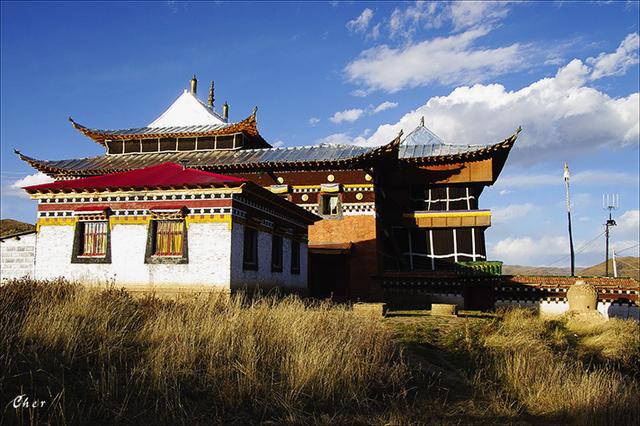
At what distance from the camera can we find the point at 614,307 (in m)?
26.0

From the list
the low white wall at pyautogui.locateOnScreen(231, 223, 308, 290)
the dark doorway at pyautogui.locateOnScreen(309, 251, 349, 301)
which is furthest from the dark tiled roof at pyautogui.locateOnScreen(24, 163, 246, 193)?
the dark doorway at pyautogui.locateOnScreen(309, 251, 349, 301)

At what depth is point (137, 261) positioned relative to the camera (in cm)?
1720

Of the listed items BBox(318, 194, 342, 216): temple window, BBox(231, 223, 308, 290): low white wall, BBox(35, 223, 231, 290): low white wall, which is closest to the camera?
BBox(35, 223, 231, 290): low white wall

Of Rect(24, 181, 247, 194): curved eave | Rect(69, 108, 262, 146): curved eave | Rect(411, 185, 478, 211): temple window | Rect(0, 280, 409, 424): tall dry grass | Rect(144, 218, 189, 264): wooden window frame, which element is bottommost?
Rect(0, 280, 409, 424): tall dry grass

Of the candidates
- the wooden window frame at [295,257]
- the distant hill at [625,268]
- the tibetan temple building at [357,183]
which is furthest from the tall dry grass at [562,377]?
the distant hill at [625,268]

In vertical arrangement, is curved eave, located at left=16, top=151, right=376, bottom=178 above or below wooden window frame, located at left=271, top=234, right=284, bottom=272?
above

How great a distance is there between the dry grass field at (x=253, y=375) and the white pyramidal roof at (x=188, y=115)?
2492cm

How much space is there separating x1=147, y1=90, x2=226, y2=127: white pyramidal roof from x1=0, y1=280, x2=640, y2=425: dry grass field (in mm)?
24918

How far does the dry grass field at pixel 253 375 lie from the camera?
23.7 ft

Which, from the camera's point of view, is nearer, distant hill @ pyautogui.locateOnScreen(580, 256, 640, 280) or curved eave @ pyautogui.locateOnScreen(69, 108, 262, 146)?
curved eave @ pyautogui.locateOnScreen(69, 108, 262, 146)

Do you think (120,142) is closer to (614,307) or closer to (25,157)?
(25,157)

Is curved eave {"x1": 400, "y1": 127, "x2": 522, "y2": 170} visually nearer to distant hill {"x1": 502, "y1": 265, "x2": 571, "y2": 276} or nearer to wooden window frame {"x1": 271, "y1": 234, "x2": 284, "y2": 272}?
wooden window frame {"x1": 271, "y1": 234, "x2": 284, "y2": 272}

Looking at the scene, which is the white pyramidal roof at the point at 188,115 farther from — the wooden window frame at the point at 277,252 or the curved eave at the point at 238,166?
the wooden window frame at the point at 277,252

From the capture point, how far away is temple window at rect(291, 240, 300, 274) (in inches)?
895
